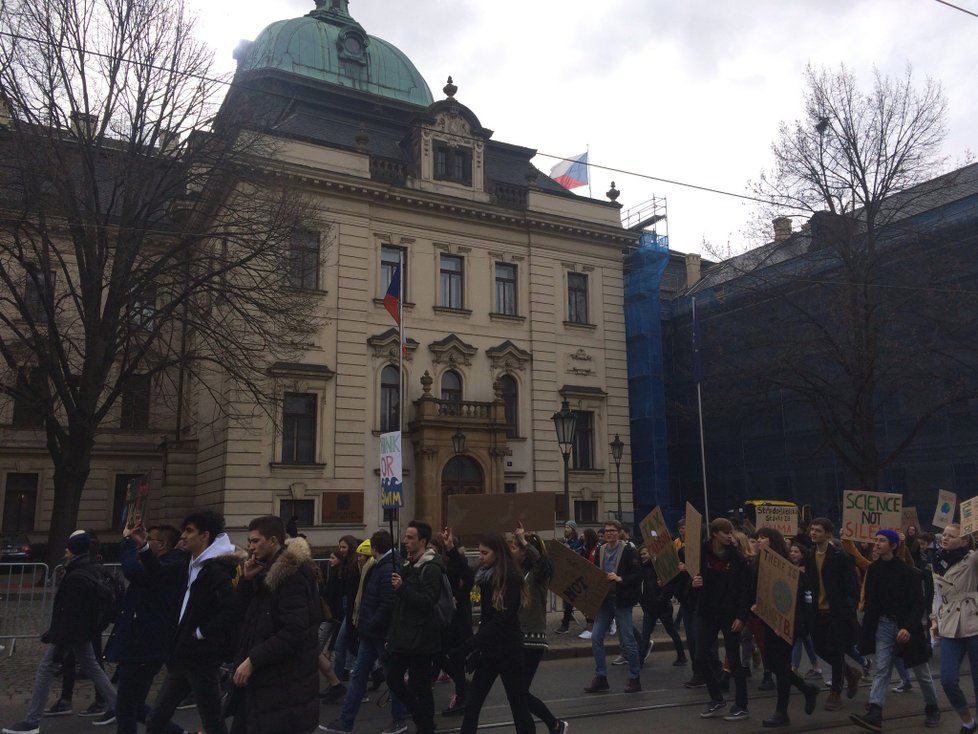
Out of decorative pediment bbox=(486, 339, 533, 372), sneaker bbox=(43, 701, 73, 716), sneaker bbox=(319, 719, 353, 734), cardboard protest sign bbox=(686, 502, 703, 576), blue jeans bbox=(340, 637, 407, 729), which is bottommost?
sneaker bbox=(43, 701, 73, 716)

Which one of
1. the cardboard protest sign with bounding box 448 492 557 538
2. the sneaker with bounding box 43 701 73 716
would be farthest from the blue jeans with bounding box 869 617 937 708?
the sneaker with bounding box 43 701 73 716

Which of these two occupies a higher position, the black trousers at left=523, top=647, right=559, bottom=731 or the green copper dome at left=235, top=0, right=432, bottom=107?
the green copper dome at left=235, top=0, right=432, bottom=107

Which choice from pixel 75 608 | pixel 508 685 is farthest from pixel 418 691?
pixel 75 608

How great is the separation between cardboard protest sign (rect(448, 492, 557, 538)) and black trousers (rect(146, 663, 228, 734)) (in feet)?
22.5

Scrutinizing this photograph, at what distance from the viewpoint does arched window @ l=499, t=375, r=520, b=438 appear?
110ft

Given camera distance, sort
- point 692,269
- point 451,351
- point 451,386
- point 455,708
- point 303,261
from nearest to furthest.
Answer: point 455,708 → point 303,261 → point 451,351 → point 451,386 → point 692,269

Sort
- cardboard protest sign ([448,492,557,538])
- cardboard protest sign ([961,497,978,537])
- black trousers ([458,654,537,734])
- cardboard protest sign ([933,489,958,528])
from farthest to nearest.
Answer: cardboard protest sign ([933,489,958,528])
cardboard protest sign ([448,492,557,538])
cardboard protest sign ([961,497,978,537])
black trousers ([458,654,537,734])

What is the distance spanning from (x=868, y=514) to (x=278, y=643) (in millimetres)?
10433

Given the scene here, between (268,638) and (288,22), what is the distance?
127ft

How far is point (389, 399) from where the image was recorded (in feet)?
103

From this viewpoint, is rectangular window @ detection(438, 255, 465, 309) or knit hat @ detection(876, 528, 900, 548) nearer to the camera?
knit hat @ detection(876, 528, 900, 548)

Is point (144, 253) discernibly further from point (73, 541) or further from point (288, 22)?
point (288, 22)

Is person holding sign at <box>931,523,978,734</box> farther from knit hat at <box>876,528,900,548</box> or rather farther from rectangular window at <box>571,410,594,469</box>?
rectangular window at <box>571,410,594,469</box>

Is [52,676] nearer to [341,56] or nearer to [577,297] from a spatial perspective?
[577,297]
